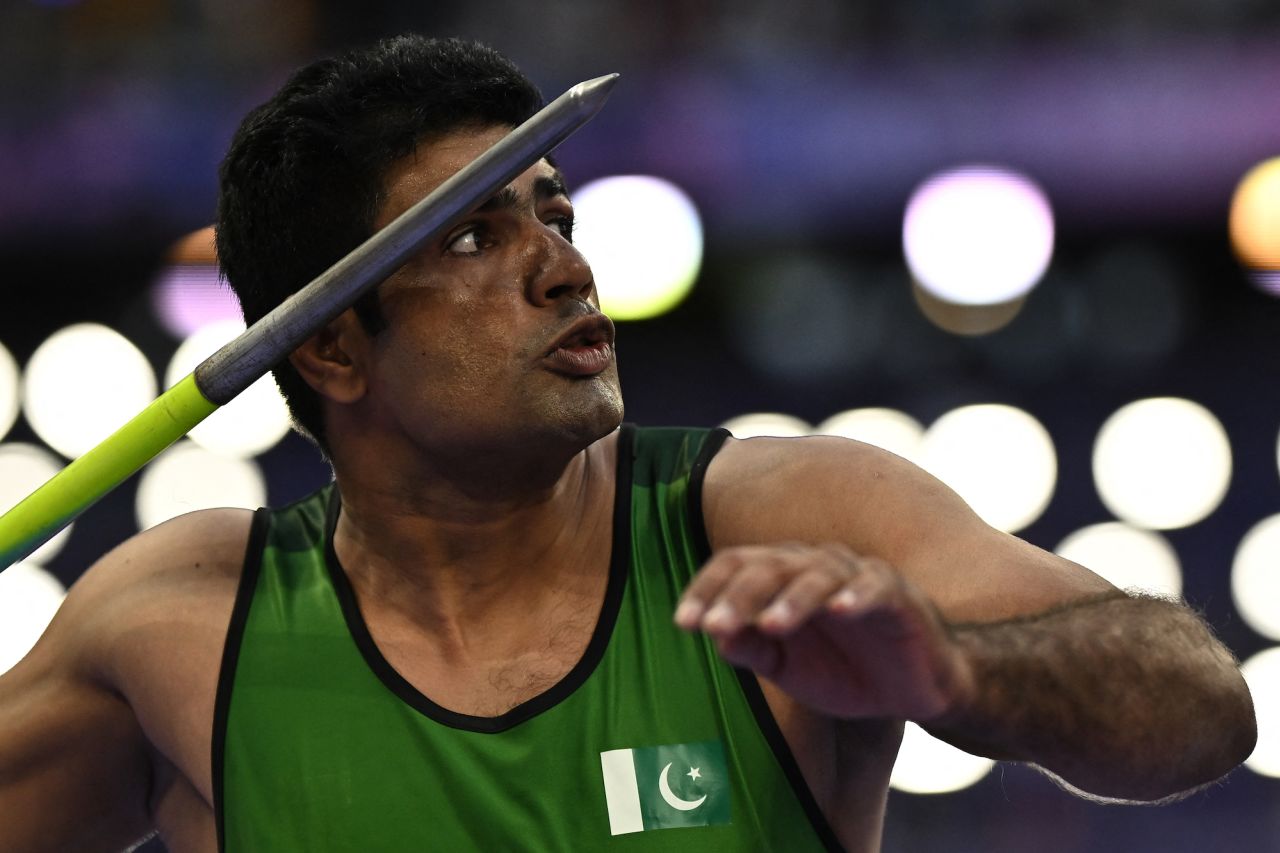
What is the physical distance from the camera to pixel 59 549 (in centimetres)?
515

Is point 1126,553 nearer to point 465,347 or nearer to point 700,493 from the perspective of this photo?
point 700,493

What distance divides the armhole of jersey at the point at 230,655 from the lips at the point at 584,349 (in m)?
0.47

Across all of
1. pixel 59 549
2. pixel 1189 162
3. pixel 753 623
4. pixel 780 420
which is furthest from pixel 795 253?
pixel 753 623

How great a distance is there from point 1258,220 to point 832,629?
4660 mm

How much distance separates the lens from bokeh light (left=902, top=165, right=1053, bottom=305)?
533 cm

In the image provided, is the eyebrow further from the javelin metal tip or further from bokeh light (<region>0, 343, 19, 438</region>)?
bokeh light (<region>0, 343, 19, 438</region>)

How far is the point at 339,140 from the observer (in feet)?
5.80

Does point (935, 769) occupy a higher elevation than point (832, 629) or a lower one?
lower

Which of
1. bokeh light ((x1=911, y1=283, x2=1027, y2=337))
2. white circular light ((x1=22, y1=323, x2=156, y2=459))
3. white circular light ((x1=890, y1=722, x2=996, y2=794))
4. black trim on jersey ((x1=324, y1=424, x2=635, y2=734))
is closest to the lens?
black trim on jersey ((x1=324, y1=424, x2=635, y2=734))

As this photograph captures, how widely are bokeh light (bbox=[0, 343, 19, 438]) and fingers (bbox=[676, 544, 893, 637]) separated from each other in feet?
15.9

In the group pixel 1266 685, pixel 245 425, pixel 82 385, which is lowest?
pixel 1266 685

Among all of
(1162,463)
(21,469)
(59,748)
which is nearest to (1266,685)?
(1162,463)

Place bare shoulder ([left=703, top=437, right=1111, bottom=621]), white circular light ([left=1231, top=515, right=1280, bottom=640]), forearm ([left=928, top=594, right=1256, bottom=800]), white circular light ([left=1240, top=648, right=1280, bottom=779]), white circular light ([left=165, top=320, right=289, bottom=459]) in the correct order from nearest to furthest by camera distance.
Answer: forearm ([left=928, top=594, right=1256, bottom=800]) → bare shoulder ([left=703, top=437, right=1111, bottom=621]) → white circular light ([left=1240, top=648, right=1280, bottom=779]) → white circular light ([left=1231, top=515, right=1280, bottom=640]) → white circular light ([left=165, top=320, right=289, bottom=459])

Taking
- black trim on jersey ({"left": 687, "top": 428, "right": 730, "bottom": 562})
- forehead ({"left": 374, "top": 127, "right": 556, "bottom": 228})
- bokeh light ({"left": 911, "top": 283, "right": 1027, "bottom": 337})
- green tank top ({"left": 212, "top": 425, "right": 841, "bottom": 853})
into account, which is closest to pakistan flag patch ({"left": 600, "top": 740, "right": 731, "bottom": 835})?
green tank top ({"left": 212, "top": 425, "right": 841, "bottom": 853})
